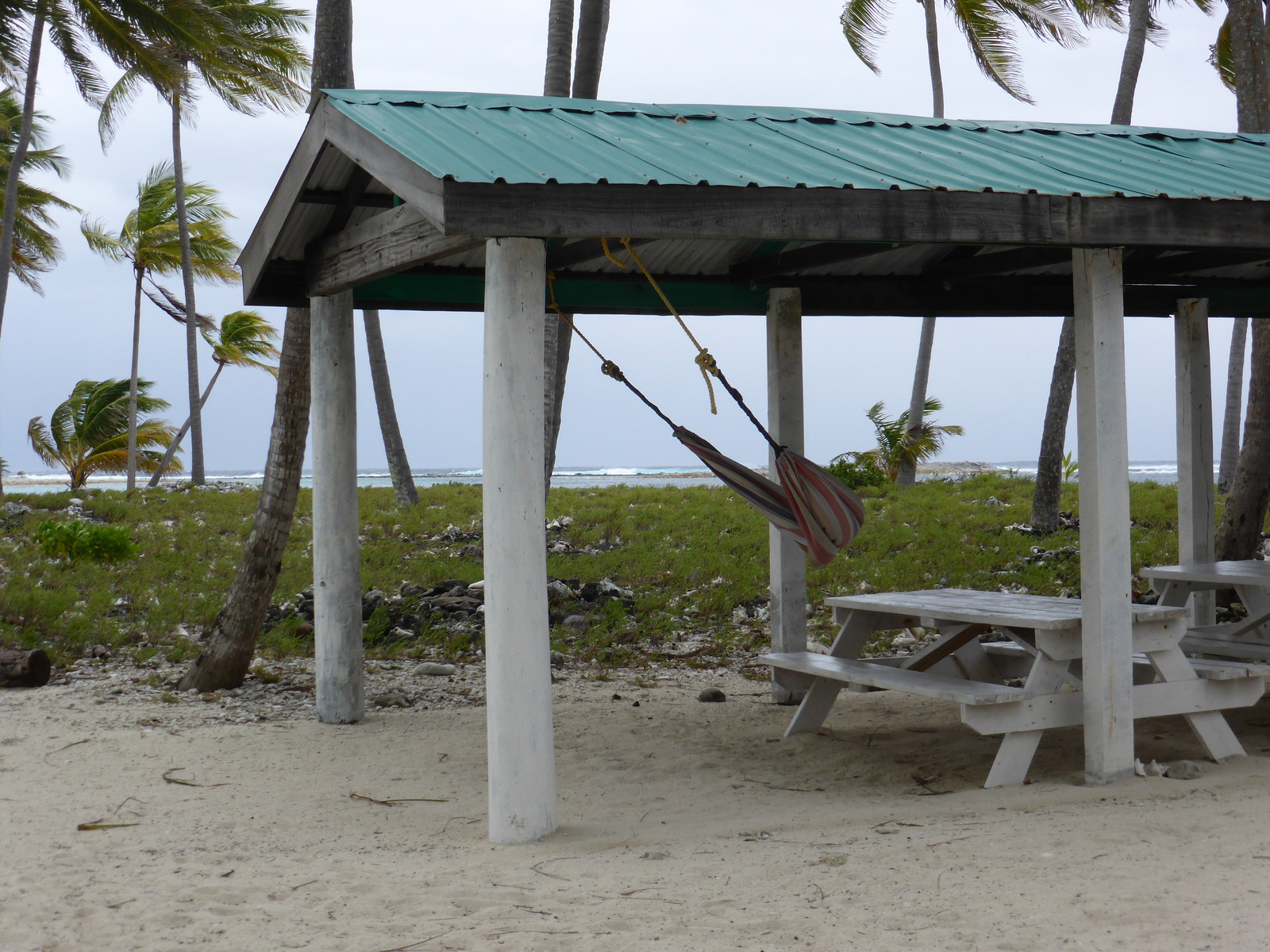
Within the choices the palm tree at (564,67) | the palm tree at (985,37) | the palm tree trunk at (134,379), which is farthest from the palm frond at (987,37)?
the palm tree trunk at (134,379)

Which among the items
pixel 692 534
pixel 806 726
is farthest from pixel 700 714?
pixel 692 534

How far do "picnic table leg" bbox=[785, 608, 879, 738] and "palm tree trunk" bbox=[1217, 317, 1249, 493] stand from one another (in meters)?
10.3

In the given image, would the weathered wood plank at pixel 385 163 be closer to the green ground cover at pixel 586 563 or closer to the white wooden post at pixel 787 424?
the white wooden post at pixel 787 424

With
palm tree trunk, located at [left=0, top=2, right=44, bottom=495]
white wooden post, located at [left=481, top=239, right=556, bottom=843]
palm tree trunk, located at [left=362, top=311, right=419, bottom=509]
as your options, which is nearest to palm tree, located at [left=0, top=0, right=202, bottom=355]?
palm tree trunk, located at [left=0, top=2, right=44, bottom=495]

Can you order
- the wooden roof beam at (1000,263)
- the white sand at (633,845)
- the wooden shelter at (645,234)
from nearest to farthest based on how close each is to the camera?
the white sand at (633,845)
the wooden shelter at (645,234)
the wooden roof beam at (1000,263)

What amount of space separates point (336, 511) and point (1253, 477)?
666 centimetres

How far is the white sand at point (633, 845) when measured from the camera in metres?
2.75

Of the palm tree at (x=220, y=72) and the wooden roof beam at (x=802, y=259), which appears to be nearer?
the wooden roof beam at (x=802, y=259)

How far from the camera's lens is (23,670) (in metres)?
6.15

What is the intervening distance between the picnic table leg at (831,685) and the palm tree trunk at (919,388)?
9.11 meters

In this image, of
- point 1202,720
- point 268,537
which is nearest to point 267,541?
point 268,537

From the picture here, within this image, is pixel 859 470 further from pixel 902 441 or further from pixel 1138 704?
pixel 1138 704

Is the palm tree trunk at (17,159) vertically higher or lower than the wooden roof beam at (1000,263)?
higher

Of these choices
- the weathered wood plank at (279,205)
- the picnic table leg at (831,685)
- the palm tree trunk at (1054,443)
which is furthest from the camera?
the palm tree trunk at (1054,443)
